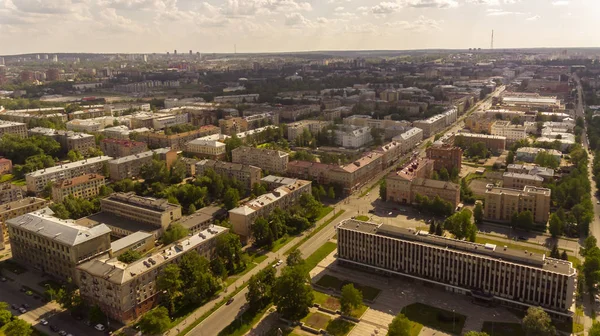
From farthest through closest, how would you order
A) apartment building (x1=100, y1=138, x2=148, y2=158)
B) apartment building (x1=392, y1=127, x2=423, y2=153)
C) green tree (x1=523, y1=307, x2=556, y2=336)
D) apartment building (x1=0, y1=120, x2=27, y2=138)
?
apartment building (x1=0, y1=120, x2=27, y2=138) → apartment building (x1=392, y1=127, x2=423, y2=153) → apartment building (x1=100, y1=138, x2=148, y2=158) → green tree (x1=523, y1=307, x2=556, y2=336)

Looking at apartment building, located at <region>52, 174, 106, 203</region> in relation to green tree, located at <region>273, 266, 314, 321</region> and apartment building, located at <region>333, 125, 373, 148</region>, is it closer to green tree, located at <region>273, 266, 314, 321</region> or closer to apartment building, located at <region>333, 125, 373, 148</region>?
green tree, located at <region>273, 266, 314, 321</region>

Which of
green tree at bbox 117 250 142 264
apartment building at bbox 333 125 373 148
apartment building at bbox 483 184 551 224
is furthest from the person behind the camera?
apartment building at bbox 333 125 373 148

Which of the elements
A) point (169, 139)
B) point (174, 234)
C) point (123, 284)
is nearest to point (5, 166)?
point (169, 139)

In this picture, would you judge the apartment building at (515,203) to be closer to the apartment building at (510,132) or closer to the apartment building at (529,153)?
the apartment building at (529,153)

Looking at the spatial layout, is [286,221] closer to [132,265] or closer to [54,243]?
[132,265]

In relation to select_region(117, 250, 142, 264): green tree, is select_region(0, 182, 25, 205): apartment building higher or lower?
higher

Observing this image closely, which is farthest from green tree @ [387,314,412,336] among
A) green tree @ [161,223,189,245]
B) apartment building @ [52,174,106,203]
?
apartment building @ [52,174,106,203]

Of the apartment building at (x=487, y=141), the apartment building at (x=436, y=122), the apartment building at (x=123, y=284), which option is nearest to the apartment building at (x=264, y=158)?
A: the apartment building at (x=123, y=284)
